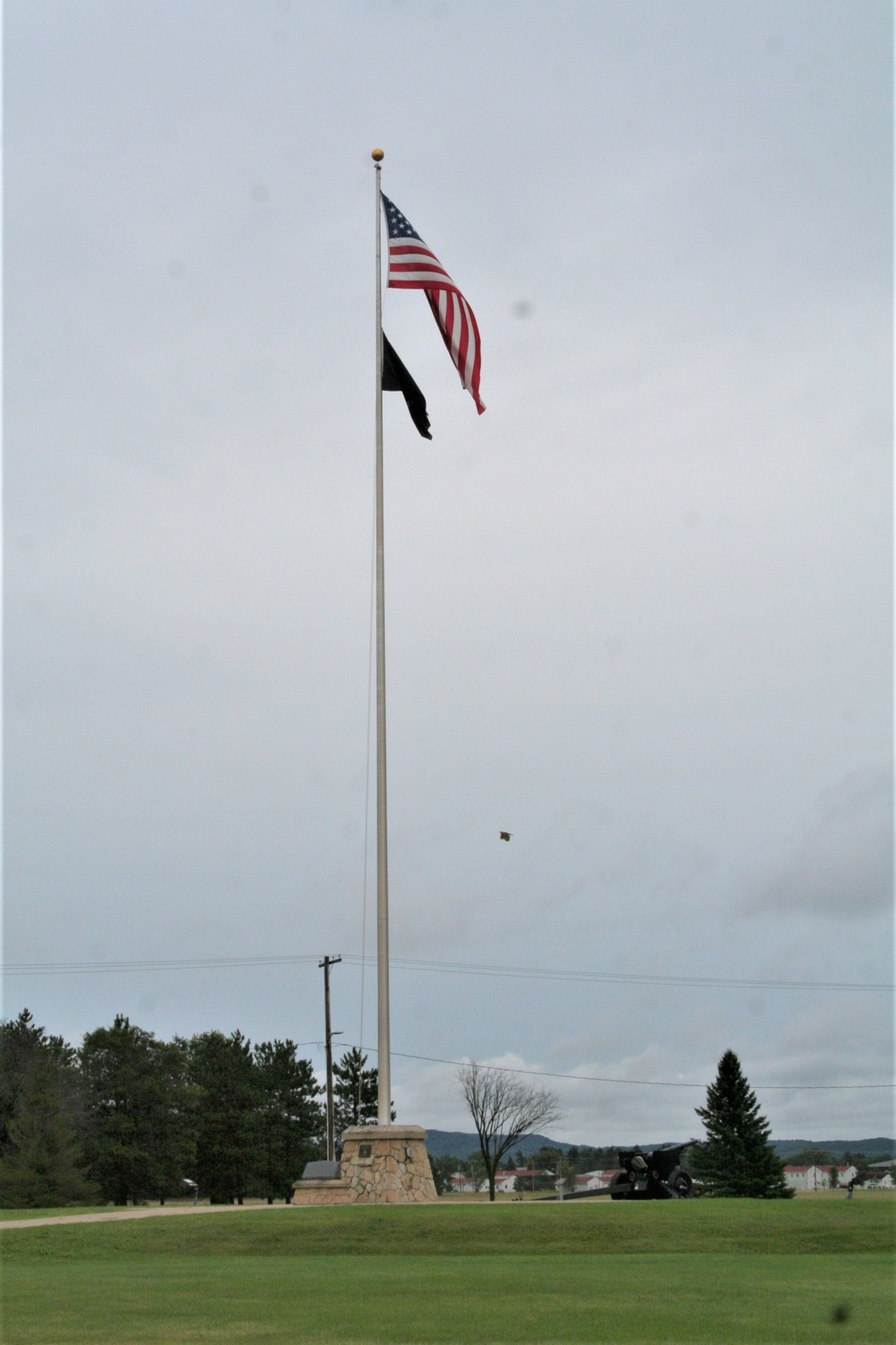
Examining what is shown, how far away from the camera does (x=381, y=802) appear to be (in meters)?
21.8

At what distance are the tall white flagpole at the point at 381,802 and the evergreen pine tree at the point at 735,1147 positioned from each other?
114 ft

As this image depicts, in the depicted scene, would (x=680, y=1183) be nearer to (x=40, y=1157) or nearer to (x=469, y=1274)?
(x=469, y=1274)

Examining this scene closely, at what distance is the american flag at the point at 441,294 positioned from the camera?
22.3 metres

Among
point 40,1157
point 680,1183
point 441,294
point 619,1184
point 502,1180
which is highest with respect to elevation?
point 441,294

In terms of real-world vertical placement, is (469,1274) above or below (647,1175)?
above

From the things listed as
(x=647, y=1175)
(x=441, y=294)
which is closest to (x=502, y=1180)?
(x=647, y=1175)

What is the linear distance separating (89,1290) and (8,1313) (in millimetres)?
1534

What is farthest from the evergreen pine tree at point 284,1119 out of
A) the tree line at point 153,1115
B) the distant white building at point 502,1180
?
the distant white building at point 502,1180

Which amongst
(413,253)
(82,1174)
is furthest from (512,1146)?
(413,253)

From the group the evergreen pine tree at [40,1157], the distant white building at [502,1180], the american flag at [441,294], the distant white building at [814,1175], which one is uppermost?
the american flag at [441,294]

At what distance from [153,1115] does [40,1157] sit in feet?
35.1

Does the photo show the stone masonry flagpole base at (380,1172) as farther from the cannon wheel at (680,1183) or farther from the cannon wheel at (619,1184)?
the cannon wheel at (680,1183)

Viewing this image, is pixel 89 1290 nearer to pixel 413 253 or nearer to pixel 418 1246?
pixel 418 1246

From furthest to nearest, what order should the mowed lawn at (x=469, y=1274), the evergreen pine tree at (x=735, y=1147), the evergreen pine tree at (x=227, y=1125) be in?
the evergreen pine tree at (x=227, y=1125)
the evergreen pine tree at (x=735, y=1147)
the mowed lawn at (x=469, y=1274)
